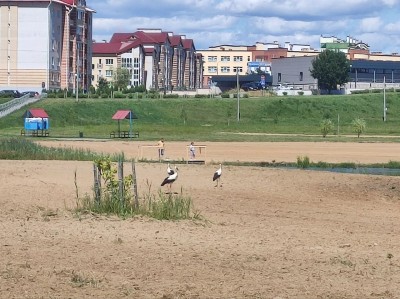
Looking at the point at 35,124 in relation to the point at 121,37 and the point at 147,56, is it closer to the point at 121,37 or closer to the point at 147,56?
the point at 147,56

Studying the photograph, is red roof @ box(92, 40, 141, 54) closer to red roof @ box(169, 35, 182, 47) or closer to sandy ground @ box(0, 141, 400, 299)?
red roof @ box(169, 35, 182, 47)

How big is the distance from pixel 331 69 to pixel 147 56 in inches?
1216

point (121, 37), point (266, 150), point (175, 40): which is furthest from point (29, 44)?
point (266, 150)

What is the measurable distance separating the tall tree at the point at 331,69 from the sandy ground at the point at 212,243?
112545 mm

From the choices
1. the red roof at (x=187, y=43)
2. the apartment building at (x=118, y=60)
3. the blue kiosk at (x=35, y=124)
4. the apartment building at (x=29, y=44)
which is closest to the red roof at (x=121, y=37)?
the apartment building at (x=118, y=60)

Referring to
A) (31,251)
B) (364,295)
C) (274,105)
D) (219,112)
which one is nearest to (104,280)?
(31,251)

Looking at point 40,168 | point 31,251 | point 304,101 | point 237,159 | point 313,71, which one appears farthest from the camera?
point 313,71

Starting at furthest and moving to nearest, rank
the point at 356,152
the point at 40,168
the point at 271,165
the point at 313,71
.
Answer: the point at 313,71, the point at 356,152, the point at 271,165, the point at 40,168

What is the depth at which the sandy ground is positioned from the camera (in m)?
15.1

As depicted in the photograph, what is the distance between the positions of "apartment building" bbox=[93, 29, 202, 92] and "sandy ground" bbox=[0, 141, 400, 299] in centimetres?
12113

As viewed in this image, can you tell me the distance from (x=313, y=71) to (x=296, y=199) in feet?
402

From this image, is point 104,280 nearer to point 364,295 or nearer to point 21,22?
point 364,295

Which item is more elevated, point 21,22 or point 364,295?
point 21,22

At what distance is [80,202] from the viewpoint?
78.9ft
